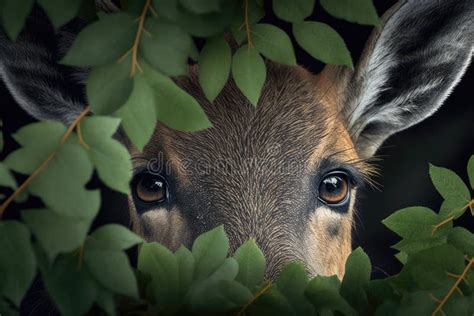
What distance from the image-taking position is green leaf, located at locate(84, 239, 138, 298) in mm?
1771

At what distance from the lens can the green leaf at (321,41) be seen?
2.19 m

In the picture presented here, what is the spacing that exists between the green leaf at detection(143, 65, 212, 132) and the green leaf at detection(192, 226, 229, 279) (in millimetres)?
345

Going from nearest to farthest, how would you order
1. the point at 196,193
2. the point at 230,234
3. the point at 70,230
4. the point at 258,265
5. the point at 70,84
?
1. the point at 70,230
2. the point at 258,265
3. the point at 230,234
4. the point at 196,193
5. the point at 70,84

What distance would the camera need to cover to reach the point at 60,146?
1733 millimetres

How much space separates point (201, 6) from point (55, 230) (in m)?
0.59

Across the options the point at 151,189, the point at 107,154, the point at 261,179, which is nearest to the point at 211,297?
the point at 107,154

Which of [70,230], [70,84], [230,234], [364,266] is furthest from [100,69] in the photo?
[70,84]

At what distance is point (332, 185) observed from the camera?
12.4 ft

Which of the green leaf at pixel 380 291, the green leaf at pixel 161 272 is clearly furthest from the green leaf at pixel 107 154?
the green leaf at pixel 380 291

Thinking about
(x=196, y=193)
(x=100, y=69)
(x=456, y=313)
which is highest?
(x=100, y=69)

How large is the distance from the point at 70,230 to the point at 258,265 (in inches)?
25.6

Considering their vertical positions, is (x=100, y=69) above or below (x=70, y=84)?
above

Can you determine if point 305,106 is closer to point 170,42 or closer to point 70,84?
point 70,84

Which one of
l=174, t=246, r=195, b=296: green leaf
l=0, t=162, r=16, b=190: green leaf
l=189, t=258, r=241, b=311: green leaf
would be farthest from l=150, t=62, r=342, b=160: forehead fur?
l=0, t=162, r=16, b=190: green leaf
